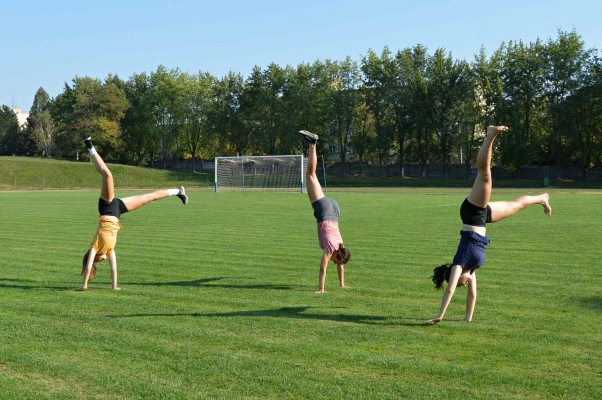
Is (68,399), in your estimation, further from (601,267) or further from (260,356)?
(601,267)

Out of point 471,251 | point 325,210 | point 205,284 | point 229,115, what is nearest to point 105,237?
point 205,284

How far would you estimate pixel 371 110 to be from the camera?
289 ft

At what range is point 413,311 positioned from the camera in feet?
30.8

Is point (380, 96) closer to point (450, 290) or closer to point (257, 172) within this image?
point (257, 172)

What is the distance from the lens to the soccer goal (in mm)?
65125

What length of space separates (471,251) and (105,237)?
5.95 metres

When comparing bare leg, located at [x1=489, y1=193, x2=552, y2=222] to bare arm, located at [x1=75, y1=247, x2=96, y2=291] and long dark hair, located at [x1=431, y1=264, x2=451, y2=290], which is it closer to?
long dark hair, located at [x1=431, y1=264, x2=451, y2=290]

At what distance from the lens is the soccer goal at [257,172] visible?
214 ft

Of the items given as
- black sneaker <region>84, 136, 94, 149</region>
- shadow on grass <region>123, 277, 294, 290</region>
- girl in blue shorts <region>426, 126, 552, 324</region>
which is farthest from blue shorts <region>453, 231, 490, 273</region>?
black sneaker <region>84, 136, 94, 149</region>

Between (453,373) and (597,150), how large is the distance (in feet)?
246

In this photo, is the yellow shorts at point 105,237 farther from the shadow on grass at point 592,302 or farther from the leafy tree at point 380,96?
the leafy tree at point 380,96

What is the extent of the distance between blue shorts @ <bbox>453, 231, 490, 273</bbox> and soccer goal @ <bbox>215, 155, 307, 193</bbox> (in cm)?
5593

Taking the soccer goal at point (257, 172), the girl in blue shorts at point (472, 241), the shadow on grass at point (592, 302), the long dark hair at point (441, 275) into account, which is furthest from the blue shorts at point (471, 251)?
the soccer goal at point (257, 172)

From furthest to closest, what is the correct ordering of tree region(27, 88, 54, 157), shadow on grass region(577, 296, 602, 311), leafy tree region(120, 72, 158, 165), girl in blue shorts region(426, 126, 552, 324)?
tree region(27, 88, 54, 157)
leafy tree region(120, 72, 158, 165)
shadow on grass region(577, 296, 602, 311)
girl in blue shorts region(426, 126, 552, 324)
